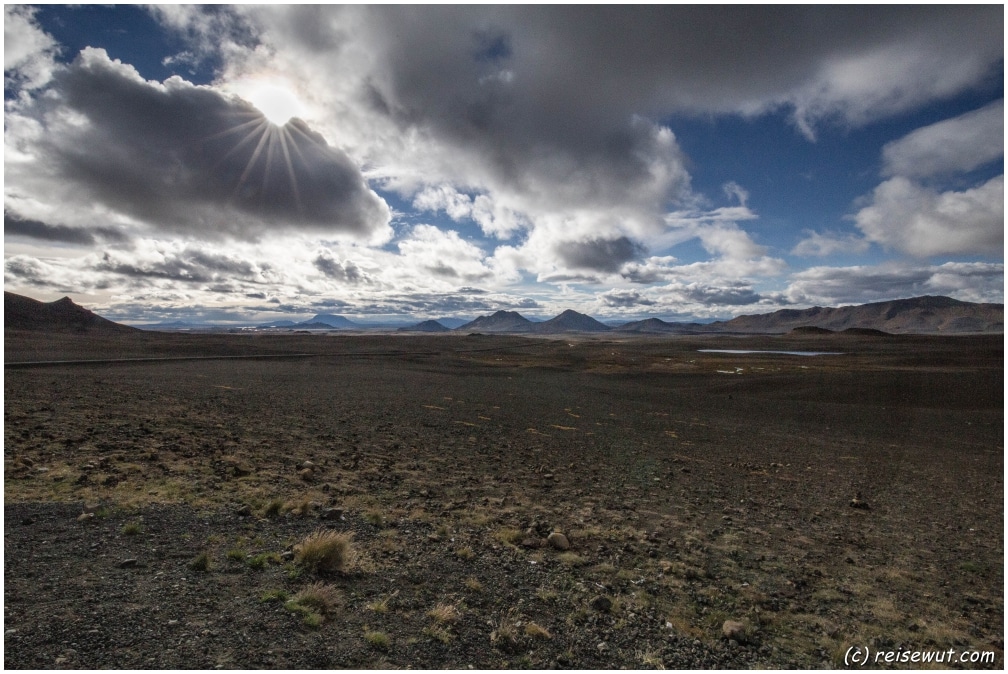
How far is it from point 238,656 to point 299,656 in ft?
1.87

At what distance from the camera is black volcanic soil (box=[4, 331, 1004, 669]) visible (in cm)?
478

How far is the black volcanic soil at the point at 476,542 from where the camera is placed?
478 cm

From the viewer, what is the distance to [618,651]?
16.1 feet

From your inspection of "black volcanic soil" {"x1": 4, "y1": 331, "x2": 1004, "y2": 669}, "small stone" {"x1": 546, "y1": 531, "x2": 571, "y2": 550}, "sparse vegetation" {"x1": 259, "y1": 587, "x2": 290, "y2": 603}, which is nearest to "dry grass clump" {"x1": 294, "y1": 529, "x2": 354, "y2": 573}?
"black volcanic soil" {"x1": 4, "y1": 331, "x2": 1004, "y2": 669}

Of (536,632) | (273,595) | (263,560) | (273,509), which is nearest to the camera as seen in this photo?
(536,632)

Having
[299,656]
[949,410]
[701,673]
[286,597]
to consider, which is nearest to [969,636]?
[701,673]

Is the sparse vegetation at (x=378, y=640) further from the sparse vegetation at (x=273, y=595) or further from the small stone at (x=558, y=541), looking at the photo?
the small stone at (x=558, y=541)

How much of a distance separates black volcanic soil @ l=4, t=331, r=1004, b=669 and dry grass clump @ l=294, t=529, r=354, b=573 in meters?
0.15

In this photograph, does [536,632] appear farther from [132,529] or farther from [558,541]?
[132,529]

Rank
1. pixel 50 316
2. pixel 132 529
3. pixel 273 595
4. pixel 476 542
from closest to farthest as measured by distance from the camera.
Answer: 1. pixel 273 595
2. pixel 132 529
3. pixel 476 542
4. pixel 50 316

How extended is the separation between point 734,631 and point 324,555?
522cm

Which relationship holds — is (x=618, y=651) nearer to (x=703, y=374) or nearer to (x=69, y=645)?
(x=69, y=645)

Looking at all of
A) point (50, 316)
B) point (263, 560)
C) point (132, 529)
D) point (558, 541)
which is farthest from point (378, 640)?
point (50, 316)

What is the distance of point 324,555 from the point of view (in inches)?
235
